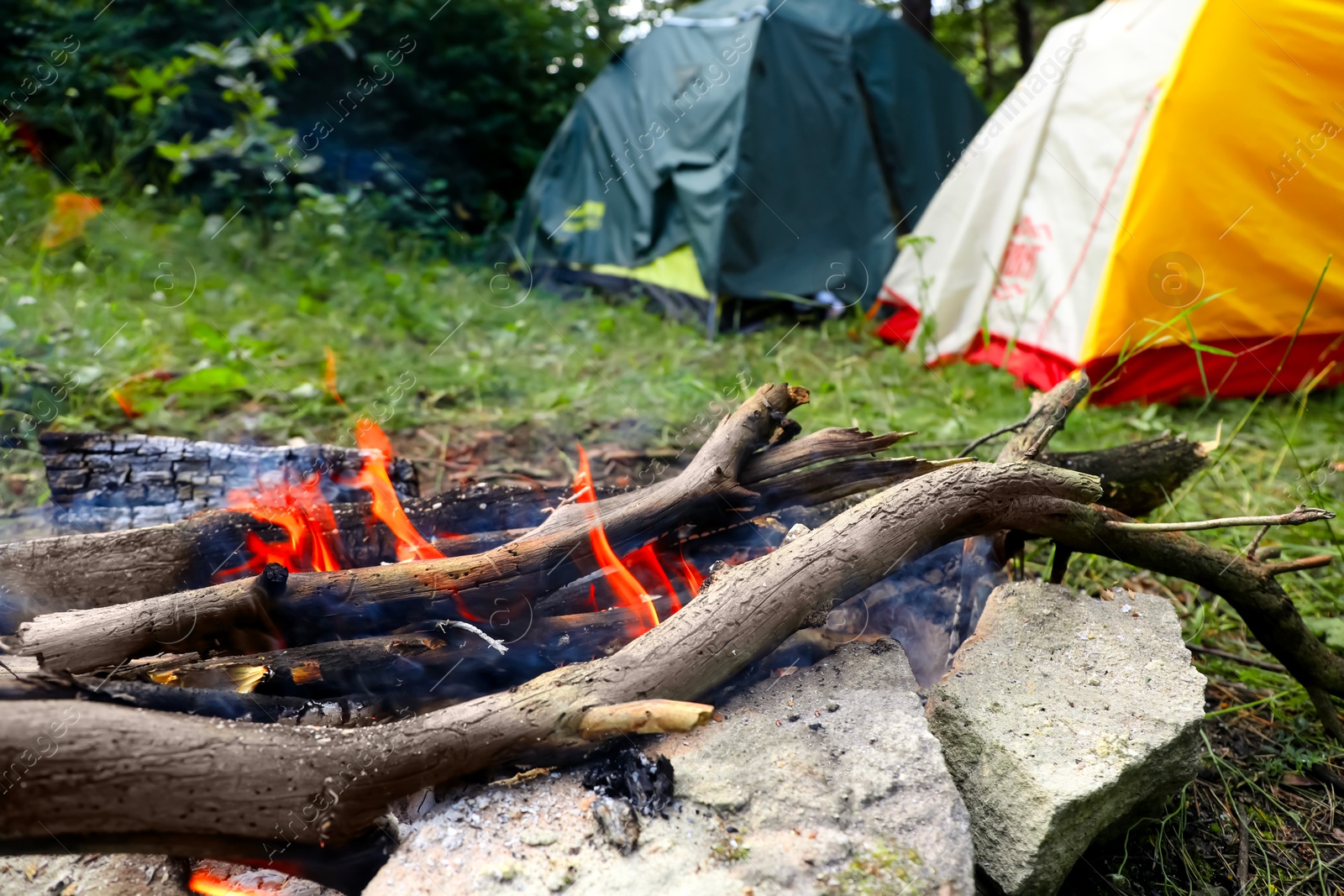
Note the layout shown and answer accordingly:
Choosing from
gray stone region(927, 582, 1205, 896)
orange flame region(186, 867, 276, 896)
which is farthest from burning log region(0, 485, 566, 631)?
gray stone region(927, 582, 1205, 896)

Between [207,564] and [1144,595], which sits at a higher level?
[207,564]

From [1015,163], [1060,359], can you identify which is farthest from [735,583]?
[1015,163]

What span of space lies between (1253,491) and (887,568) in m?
2.54

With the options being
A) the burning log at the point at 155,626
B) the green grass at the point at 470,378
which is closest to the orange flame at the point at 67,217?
the green grass at the point at 470,378

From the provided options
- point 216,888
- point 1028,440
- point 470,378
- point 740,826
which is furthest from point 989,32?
point 216,888

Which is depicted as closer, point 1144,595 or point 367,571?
point 367,571

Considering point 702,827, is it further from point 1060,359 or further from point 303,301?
point 303,301

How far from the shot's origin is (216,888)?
140 centimetres

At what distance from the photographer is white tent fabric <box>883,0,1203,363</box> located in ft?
14.0

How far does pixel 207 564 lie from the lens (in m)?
1.90

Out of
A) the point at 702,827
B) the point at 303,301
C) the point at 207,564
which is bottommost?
the point at 303,301

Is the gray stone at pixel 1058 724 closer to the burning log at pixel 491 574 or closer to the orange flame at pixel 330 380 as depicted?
the burning log at pixel 491 574

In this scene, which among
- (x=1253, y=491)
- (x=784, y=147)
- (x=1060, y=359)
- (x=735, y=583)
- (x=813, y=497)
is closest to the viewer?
(x=735, y=583)

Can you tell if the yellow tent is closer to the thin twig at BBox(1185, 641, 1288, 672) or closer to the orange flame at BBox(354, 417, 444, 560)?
the thin twig at BBox(1185, 641, 1288, 672)
